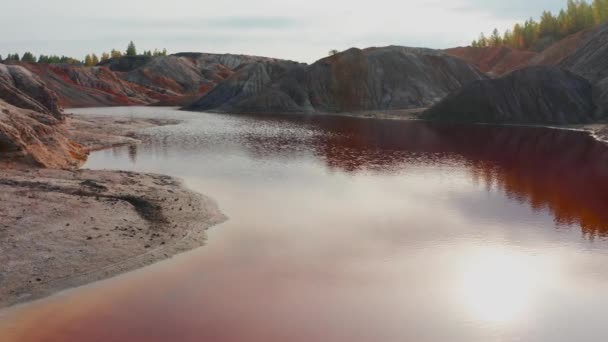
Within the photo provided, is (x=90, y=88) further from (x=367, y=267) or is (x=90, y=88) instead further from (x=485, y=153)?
(x=367, y=267)

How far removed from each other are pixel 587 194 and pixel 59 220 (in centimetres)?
3121

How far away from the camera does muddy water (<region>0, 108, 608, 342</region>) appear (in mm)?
14875

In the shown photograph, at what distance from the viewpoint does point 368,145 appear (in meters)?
56.8

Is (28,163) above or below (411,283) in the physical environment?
above

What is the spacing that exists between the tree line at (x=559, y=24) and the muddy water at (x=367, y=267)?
149 m

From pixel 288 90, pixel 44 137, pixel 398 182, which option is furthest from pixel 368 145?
pixel 288 90

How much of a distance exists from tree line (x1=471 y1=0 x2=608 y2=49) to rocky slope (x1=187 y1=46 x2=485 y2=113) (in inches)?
1951

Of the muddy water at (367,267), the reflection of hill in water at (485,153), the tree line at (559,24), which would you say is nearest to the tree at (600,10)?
the tree line at (559,24)

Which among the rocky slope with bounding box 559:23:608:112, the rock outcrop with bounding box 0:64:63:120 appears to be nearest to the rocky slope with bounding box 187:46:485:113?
the rocky slope with bounding box 559:23:608:112

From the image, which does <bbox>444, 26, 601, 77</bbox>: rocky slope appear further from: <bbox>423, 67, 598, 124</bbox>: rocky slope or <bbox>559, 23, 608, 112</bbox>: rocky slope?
<bbox>423, 67, 598, 124</bbox>: rocky slope

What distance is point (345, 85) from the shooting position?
129 m

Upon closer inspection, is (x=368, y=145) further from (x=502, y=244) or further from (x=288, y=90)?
(x=288, y=90)

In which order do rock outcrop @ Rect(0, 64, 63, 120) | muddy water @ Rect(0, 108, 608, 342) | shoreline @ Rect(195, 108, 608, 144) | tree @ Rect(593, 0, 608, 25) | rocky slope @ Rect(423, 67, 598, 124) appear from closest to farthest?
muddy water @ Rect(0, 108, 608, 342) < rock outcrop @ Rect(0, 64, 63, 120) < shoreline @ Rect(195, 108, 608, 144) < rocky slope @ Rect(423, 67, 598, 124) < tree @ Rect(593, 0, 608, 25)

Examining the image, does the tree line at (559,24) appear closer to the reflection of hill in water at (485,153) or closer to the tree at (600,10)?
the tree at (600,10)
